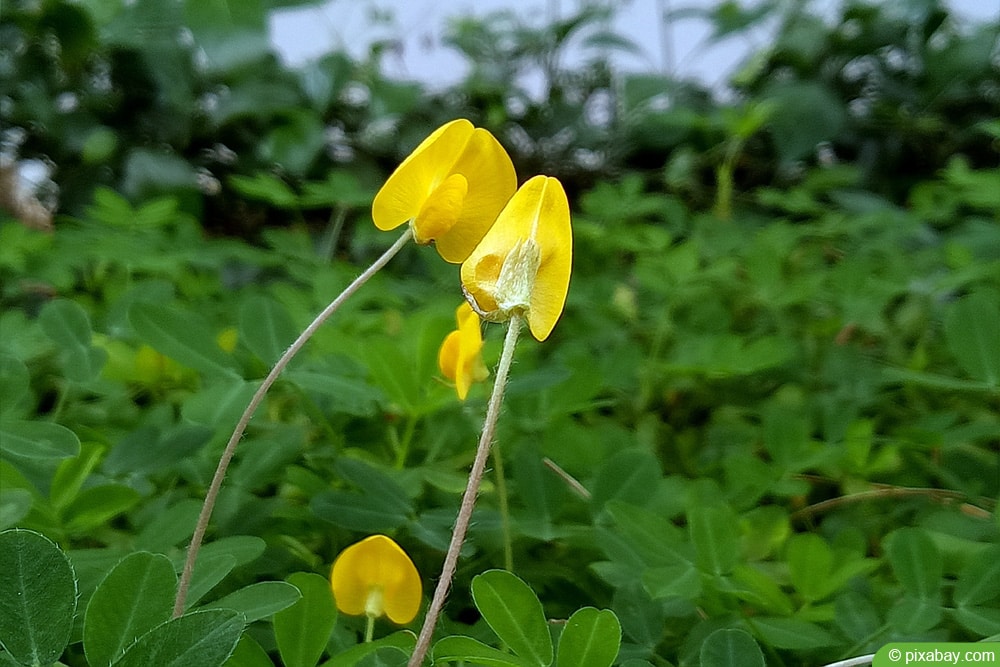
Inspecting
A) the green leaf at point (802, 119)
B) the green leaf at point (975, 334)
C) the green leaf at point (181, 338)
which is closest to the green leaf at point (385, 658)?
the green leaf at point (181, 338)

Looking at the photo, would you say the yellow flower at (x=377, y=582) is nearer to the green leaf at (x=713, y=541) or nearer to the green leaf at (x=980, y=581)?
the green leaf at (x=713, y=541)

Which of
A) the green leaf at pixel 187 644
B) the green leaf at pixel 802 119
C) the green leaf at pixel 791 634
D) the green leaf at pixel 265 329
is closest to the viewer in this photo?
the green leaf at pixel 187 644

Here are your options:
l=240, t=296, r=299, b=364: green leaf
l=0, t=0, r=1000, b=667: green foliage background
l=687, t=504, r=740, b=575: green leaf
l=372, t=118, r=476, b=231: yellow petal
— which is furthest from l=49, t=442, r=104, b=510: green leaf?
l=687, t=504, r=740, b=575: green leaf

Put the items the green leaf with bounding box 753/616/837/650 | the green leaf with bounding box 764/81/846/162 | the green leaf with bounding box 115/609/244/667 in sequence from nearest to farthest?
the green leaf with bounding box 115/609/244/667 → the green leaf with bounding box 753/616/837/650 → the green leaf with bounding box 764/81/846/162

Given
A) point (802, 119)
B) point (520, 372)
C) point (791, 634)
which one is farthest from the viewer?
point (802, 119)

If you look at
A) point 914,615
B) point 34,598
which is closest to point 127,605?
point 34,598

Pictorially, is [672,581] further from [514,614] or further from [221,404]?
[221,404]

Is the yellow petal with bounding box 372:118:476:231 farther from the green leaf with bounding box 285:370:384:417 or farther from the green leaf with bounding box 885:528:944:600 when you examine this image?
the green leaf with bounding box 885:528:944:600
